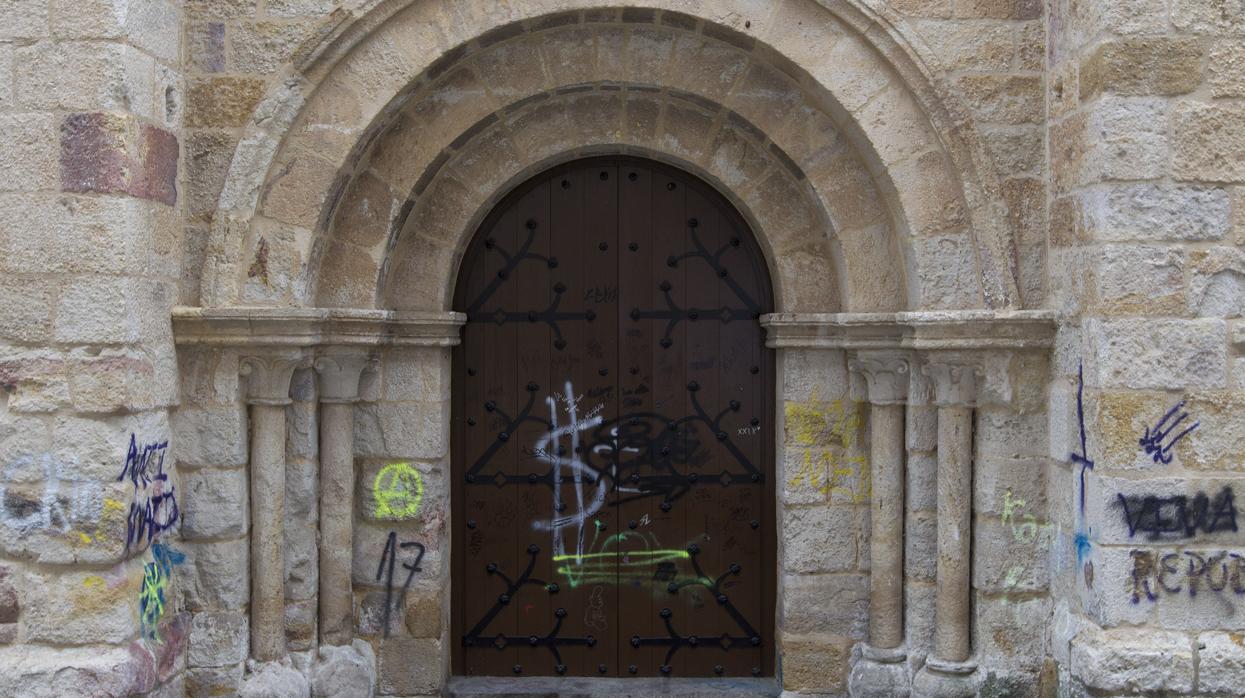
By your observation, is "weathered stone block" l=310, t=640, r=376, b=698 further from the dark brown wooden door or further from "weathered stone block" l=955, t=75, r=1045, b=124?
"weathered stone block" l=955, t=75, r=1045, b=124

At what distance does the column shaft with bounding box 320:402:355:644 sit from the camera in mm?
4297

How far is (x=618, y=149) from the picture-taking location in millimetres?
4527

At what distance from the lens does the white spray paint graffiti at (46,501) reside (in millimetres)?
3531

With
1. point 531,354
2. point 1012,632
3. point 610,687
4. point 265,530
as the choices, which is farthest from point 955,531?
point 265,530

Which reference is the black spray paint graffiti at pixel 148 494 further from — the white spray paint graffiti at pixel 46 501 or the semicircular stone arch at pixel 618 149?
the semicircular stone arch at pixel 618 149

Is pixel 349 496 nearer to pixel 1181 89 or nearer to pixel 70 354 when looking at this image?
pixel 70 354

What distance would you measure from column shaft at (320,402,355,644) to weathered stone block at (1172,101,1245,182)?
307 centimetres

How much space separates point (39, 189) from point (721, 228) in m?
2.49

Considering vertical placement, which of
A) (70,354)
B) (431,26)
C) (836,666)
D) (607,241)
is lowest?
(836,666)

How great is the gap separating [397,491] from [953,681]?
220 centimetres

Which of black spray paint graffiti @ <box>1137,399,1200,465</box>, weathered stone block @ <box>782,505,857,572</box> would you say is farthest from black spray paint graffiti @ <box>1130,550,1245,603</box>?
weathered stone block @ <box>782,505,857,572</box>

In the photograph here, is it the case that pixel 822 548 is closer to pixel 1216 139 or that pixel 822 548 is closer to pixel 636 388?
pixel 636 388

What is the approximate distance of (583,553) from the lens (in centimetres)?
464

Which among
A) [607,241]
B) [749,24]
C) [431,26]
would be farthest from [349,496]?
[749,24]
